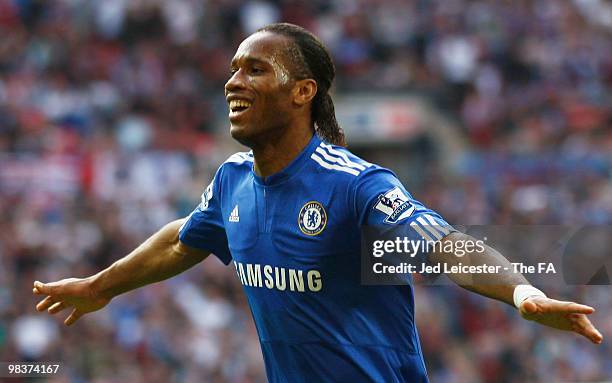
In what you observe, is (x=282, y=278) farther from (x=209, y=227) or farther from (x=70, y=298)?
(x=70, y=298)

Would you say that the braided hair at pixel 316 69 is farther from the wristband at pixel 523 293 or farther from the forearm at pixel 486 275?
the wristband at pixel 523 293

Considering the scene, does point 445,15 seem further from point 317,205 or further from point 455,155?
point 317,205

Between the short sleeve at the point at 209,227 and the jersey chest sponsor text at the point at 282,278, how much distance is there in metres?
0.46

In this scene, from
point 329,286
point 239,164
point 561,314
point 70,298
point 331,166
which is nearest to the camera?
point 561,314

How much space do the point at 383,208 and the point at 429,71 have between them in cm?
1230

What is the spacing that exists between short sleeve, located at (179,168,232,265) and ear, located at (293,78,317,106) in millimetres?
572

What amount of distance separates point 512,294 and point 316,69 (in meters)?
1.39

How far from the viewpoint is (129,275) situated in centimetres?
541

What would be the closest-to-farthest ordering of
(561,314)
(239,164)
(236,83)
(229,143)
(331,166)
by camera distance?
(561,314) → (331,166) → (236,83) → (239,164) → (229,143)

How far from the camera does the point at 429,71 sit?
649 inches

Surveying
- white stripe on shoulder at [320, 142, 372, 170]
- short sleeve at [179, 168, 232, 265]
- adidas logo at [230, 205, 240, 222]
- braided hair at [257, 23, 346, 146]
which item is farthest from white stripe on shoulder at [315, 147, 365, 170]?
short sleeve at [179, 168, 232, 265]

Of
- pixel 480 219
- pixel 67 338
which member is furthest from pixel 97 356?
pixel 480 219

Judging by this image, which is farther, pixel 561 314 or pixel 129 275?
pixel 129 275

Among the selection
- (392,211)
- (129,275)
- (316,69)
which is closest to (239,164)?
(316,69)
